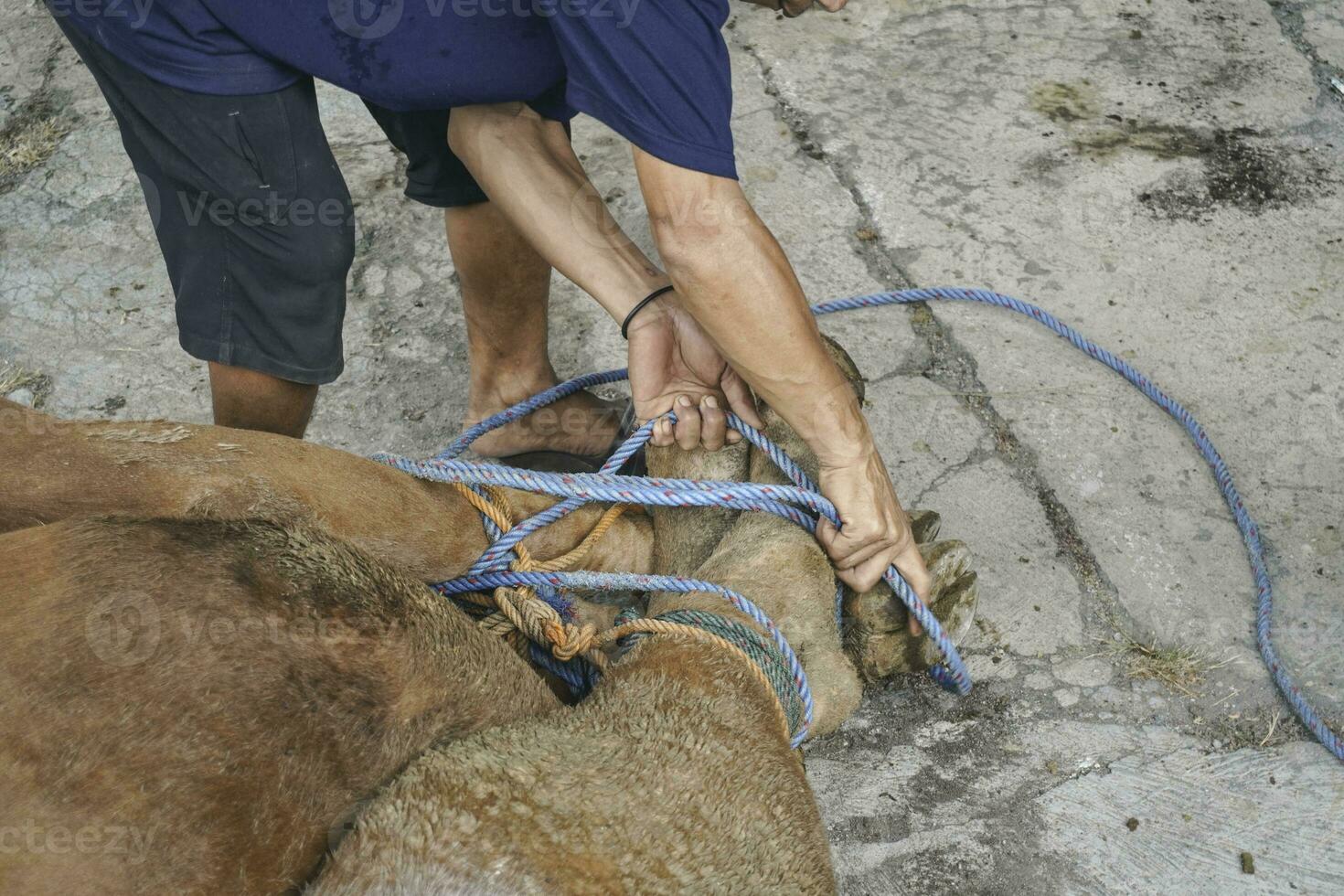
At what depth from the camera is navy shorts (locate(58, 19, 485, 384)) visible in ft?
5.63

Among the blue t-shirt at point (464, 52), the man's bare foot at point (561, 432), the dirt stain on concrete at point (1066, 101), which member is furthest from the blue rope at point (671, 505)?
the dirt stain on concrete at point (1066, 101)

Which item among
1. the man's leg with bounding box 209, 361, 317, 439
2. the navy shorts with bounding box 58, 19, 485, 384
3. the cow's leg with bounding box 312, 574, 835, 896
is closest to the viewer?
the cow's leg with bounding box 312, 574, 835, 896

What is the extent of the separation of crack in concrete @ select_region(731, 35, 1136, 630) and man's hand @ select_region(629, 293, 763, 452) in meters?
0.74

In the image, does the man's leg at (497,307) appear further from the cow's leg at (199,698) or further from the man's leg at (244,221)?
the cow's leg at (199,698)

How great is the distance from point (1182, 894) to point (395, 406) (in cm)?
185

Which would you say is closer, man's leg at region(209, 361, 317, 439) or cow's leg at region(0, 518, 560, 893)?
cow's leg at region(0, 518, 560, 893)

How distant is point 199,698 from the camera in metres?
0.98

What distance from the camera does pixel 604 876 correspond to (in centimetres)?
Result: 106

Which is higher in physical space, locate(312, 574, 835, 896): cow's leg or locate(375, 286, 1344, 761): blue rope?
locate(312, 574, 835, 896): cow's leg

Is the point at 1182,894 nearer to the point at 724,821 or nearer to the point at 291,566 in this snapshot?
the point at 724,821

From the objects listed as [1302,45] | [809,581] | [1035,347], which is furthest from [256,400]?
[1302,45]

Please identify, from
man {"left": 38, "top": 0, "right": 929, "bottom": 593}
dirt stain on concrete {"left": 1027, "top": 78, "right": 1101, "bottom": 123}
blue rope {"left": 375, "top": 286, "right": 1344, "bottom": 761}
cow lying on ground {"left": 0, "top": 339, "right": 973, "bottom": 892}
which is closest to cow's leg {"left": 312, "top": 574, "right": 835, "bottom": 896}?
cow lying on ground {"left": 0, "top": 339, "right": 973, "bottom": 892}

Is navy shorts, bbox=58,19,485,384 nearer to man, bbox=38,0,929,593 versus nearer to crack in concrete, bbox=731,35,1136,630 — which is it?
man, bbox=38,0,929,593

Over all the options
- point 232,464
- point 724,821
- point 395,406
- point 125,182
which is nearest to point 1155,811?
point 724,821
